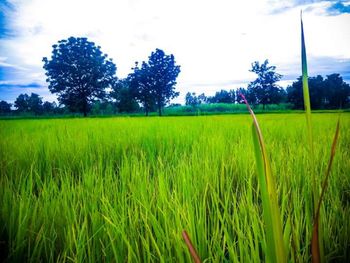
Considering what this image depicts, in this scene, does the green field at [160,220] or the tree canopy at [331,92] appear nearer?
the green field at [160,220]

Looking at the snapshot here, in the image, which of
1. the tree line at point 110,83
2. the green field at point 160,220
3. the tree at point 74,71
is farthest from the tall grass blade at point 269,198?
the tree at point 74,71

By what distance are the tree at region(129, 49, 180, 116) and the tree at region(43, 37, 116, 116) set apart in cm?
721

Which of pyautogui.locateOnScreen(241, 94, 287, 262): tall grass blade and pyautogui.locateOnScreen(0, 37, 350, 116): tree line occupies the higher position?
pyautogui.locateOnScreen(0, 37, 350, 116): tree line

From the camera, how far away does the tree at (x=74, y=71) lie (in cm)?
2377

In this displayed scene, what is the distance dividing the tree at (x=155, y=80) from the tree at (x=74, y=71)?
7.21 m

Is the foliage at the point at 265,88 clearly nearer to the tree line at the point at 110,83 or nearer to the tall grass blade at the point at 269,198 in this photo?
the tree line at the point at 110,83

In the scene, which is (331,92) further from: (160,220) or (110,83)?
(110,83)

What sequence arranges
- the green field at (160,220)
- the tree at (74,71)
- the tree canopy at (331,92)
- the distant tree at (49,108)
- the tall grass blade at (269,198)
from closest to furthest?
the tall grass blade at (269,198)
the green field at (160,220)
the tree canopy at (331,92)
the tree at (74,71)
the distant tree at (49,108)

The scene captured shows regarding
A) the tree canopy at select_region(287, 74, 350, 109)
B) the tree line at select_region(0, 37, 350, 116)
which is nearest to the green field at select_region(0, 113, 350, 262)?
the tree canopy at select_region(287, 74, 350, 109)

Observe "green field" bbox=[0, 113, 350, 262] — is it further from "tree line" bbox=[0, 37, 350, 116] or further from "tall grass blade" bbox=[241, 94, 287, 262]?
"tree line" bbox=[0, 37, 350, 116]

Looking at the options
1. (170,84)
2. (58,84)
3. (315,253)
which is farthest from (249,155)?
(170,84)

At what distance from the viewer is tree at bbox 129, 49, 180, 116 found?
103 ft

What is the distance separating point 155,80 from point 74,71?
36.2 ft

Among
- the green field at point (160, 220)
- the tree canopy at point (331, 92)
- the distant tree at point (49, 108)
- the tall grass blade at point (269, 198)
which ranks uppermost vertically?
the distant tree at point (49, 108)
